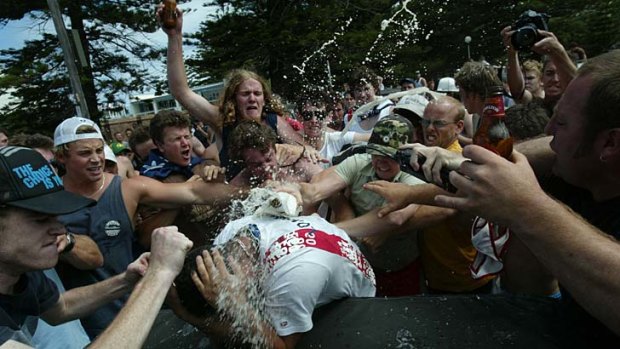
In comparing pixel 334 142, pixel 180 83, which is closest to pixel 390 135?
pixel 180 83

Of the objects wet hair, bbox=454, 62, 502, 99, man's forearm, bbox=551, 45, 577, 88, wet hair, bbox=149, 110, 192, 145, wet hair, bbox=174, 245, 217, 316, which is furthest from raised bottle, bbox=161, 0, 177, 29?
man's forearm, bbox=551, 45, 577, 88

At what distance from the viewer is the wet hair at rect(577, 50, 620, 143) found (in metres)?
1.38

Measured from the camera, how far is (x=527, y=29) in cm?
357

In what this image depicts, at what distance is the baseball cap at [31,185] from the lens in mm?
1652

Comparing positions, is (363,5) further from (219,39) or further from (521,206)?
(521,206)

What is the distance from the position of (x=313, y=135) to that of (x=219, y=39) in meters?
14.7

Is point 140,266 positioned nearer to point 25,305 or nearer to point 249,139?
point 25,305

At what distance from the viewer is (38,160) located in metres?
1.82

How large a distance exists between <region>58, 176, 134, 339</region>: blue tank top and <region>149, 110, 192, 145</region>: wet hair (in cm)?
91

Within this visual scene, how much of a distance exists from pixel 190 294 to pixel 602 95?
1700 mm

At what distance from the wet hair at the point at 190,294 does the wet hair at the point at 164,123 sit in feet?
6.78

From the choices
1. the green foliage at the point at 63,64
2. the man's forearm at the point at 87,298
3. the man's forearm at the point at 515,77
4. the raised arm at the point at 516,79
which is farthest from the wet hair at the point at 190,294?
the green foliage at the point at 63,64

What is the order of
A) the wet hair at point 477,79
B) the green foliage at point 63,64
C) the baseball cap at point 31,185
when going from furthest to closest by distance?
the green foliage at point 63,64
the wet hair at point 477,79
the baseball cap at point 31,185

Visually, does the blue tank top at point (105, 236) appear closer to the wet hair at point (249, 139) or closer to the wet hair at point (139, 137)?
the wet hair at point (249, 139)
